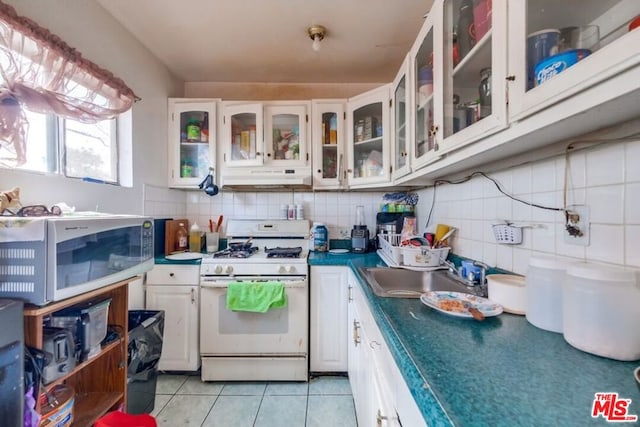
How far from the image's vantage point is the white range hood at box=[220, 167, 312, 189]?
2.15 meters

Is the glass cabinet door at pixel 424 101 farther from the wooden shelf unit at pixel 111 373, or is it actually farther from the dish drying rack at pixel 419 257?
the wooden shelf unit at pixel 111 373

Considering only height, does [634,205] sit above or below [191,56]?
below

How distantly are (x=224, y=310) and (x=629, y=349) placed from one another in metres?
1.84

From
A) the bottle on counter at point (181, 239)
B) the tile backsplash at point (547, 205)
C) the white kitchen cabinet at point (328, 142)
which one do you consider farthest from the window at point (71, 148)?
the white kitchen cabinet at point (328, 142)

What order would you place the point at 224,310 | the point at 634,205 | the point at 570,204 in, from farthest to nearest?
the point at 224,310 < the point at 570,204 < the point at 634,205

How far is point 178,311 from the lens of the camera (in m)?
1.88

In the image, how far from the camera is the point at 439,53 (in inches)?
44.2

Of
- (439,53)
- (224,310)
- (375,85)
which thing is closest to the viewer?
(439,53)

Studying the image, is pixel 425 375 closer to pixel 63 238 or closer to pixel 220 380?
pixel 63 238

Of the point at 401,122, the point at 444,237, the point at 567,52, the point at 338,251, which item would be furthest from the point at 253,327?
the point at 567,52

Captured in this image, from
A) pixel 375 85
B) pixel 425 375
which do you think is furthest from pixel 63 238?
pixel 375 85

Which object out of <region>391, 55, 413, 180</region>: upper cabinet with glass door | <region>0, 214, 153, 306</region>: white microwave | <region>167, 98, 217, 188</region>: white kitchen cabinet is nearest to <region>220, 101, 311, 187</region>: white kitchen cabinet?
<region>167, 98, 217, 188</region>: white kitchen cabinet

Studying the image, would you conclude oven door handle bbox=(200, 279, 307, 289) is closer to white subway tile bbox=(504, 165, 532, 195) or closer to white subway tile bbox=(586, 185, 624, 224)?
white subway tile bbox=(504, 165, 532, 195)

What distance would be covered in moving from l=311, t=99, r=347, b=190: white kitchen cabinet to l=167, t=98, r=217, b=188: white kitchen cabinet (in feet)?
2.71
